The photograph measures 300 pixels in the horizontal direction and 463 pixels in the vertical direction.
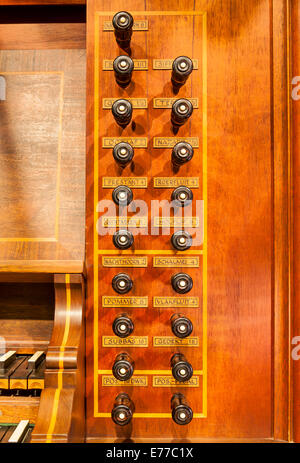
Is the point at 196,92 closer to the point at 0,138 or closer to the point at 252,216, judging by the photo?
the point at 252,216

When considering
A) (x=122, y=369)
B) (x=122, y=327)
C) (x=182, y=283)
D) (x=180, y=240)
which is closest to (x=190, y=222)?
(x=180, y=240)

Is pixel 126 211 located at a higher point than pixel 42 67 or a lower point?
lower

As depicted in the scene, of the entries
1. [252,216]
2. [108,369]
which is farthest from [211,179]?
[108,369]

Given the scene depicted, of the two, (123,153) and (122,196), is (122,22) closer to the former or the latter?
(123,153)

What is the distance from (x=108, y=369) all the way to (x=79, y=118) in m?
0.95

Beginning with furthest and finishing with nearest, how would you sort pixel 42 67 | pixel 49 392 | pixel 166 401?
pixel 42 67
pixel 166 401
pixel 49 392

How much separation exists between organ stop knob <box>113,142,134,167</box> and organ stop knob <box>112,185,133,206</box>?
0.31 feet

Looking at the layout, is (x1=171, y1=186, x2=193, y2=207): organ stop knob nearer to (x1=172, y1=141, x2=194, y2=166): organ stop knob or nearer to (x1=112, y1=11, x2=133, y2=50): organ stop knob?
(x1=172, y1=141, x2=194, y2=166): organ stop knob

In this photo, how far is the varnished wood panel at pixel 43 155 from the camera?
1.21 metres

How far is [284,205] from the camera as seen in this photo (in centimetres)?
121

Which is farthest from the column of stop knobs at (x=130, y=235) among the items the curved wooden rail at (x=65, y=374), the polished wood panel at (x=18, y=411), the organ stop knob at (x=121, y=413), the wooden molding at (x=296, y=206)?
the wooden molding at (x=296, y=206)

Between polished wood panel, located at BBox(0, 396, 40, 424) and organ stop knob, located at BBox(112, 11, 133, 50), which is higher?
organ stop knob, located at BBox(112, 11, 133, 50)

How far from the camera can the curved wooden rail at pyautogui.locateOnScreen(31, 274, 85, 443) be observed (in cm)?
Answer: 98

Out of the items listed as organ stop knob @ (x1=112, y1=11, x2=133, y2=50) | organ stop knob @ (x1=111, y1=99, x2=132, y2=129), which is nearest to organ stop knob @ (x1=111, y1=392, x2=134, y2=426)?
organ stop knob @ (x1=111, y1=99, x2=132, y2=129)
